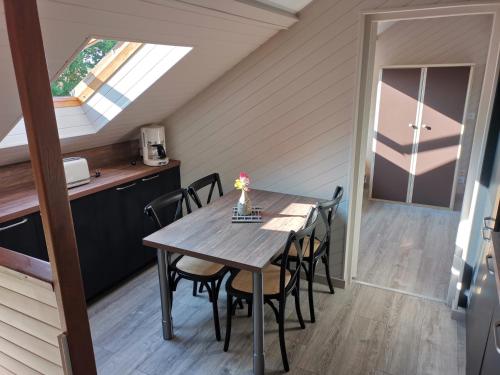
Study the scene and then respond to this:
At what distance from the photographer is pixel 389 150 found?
4.66 m

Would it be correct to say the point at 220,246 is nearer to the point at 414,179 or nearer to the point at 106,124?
the point at 106,124

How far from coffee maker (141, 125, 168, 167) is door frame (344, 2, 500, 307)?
63.1 inches

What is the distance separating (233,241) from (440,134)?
3419 millimetres

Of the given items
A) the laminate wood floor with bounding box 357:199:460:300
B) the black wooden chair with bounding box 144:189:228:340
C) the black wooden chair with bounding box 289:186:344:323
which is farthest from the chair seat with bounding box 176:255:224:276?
the laminate wood floor with bounding box 357:199:460:300

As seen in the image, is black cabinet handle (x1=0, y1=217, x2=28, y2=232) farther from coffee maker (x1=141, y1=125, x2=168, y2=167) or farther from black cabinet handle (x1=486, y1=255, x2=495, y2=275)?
black cabinet handle (x1=486, y1=255, x2=495, y2=275)

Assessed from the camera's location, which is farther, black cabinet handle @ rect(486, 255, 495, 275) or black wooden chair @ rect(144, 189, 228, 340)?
black wooden chair @ rect(144, 189, 228, 340)

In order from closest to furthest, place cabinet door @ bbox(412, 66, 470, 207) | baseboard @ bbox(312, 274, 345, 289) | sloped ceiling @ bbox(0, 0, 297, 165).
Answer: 1. sloped ceiling @ bbox(0, 0, 297, 165)
2. baseboard @ bbox(312, 274, 345, 289)
3. cabinet door @ bbox(412, 66, 470, 207)

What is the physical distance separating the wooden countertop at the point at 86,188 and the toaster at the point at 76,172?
0.12 feet

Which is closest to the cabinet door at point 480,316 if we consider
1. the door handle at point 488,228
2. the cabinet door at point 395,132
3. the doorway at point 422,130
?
the door handle at point 488,228

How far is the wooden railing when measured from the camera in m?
1.24

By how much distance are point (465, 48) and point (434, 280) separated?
2695 millimetres

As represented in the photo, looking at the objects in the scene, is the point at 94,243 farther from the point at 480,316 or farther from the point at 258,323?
the point at 480,316

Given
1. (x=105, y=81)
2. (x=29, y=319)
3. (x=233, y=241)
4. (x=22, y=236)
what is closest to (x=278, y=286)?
(x=233, y=241)

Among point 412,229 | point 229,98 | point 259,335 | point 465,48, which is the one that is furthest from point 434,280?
point 465,48
